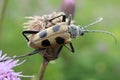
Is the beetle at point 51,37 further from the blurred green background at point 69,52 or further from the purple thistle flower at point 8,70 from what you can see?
the blurred green background at point 69,52

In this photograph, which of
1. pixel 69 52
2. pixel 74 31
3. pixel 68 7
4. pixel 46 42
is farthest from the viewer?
pixel 69 52

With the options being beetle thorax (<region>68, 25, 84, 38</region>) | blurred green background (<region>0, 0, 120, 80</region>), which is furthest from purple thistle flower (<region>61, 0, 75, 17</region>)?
blurred green background (<region>0, 0, 120, 80</region>)

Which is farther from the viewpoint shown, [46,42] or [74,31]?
[74,31]

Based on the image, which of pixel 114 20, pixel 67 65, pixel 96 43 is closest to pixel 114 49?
pixel 96 43

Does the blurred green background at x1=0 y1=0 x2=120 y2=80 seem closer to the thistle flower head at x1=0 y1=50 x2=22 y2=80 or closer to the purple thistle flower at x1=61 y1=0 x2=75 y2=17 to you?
the purple thistle flower at x1=61 y1=0 x2=75 y2=17

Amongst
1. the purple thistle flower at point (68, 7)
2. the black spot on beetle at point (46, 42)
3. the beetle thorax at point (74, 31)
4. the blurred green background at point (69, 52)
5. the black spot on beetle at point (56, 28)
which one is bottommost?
the blurred green background at point (69, 52)

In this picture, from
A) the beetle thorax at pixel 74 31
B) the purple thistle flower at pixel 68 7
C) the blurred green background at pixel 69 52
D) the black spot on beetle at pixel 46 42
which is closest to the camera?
the black spot on beetle at pixel 46 42

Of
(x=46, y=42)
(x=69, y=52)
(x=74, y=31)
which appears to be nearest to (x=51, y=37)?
(x=46, y=42)

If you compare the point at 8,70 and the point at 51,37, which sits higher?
the point at 51,37

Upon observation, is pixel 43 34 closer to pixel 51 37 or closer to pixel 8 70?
pixel 51 37

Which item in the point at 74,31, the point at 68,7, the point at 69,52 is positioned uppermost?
the point at 74,31

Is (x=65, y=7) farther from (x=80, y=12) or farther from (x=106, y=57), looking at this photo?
(x=80, y=12)

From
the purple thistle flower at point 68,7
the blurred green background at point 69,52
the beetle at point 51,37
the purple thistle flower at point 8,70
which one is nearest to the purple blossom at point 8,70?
the purple thistle flower at point 8,70
